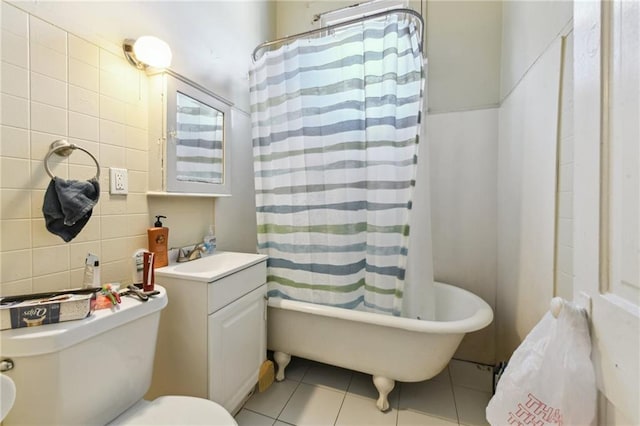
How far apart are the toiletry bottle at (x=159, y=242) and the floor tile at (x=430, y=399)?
150cm

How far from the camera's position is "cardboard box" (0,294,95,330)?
0.66m

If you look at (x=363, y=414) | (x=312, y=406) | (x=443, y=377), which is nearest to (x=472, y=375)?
(x=443, y=377)

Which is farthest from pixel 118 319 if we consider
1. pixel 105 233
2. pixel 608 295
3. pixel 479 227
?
pixel 479 227

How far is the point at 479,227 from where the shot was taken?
6.18ft

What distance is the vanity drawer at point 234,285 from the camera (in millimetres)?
1080

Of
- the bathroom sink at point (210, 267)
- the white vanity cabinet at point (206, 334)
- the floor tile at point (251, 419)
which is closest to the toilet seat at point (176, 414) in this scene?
the white vanity cabinet at point (206, 334)

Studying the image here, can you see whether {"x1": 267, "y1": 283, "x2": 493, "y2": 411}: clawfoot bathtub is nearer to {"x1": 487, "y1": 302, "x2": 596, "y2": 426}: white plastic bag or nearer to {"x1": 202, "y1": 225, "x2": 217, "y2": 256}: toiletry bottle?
{"x1": 202, "y1": 225, "x2": 217, "y2": 256}: toiletry bottle

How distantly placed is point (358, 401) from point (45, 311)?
147cm

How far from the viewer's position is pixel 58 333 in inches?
26.2

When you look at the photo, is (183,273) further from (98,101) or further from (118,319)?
(98,101)

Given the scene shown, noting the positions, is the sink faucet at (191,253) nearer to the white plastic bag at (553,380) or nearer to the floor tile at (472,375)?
the white plastic bag at (553,380)

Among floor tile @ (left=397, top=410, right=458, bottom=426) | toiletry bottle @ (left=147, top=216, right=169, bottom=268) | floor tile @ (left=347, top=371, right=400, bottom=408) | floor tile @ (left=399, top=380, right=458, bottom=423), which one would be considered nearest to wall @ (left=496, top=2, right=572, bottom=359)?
floor tile @ (left=399, top=380, right=458, bottom=423)

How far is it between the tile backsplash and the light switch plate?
0.02 meters

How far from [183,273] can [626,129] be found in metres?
1.41
